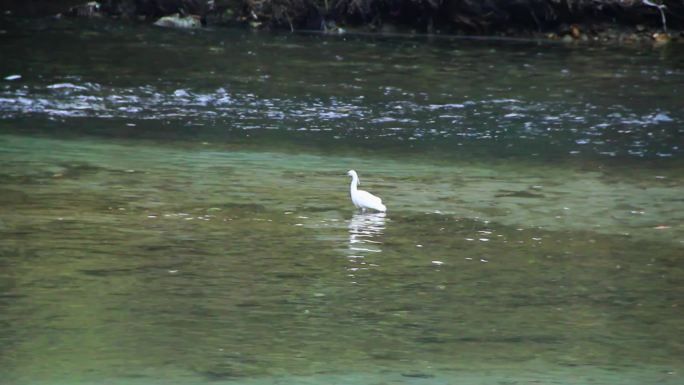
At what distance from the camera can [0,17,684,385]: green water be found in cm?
763

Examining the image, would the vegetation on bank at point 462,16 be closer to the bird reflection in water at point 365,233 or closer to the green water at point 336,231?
the green water at point 336,231

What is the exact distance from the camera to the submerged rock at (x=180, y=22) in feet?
102

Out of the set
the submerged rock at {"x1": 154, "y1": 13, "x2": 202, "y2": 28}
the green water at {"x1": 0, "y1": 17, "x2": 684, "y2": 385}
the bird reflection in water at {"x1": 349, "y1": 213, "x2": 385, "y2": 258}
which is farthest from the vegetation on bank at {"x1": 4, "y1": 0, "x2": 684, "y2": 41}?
the bird reflection in water at {"x1": 349, "y1": 213, "x2": 385, "y2": 258}

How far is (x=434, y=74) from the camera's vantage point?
23.3 metres

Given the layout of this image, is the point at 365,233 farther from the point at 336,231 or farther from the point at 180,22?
the point at 180,22

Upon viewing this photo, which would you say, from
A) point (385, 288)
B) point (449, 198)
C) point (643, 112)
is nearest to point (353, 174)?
point (449, 198)

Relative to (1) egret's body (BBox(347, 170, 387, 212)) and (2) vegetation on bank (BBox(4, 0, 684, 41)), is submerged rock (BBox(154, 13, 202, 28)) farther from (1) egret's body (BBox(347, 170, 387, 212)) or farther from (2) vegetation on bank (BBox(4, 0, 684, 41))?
(1) egret's body (BBox(347, 170, 387, 212))

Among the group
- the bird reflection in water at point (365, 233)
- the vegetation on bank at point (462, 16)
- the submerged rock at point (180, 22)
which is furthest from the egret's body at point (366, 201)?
the submerged rock at point (180, 22)

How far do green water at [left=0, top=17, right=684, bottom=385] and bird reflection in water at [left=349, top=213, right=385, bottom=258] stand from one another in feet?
0.12

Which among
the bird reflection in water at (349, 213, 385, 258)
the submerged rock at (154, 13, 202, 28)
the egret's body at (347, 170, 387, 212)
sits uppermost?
the submerged rock at (154, 13, 202, 28)

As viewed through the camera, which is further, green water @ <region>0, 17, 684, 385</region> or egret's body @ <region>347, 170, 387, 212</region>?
egret's body @ <region>347, 170, 387, 212</region>

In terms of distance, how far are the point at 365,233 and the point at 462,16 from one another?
2057 centimetres

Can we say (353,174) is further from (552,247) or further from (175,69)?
(175,69)

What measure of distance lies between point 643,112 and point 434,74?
5.07 m
